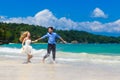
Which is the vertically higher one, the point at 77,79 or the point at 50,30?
the point at 50,30

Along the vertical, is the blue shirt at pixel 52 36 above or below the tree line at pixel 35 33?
below

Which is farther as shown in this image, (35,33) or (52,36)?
(35,33)

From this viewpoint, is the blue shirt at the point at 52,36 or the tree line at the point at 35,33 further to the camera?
the tree line at the point at 35,33

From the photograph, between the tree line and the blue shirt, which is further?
the tree line

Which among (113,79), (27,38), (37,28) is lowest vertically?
(113,79)

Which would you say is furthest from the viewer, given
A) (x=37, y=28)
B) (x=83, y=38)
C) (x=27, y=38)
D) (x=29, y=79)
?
(x=83, y=38)

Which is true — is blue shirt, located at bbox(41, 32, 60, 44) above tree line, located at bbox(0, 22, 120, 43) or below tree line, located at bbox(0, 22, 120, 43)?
below

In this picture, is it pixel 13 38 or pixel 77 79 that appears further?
pixel 13 38

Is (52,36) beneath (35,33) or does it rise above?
beneath

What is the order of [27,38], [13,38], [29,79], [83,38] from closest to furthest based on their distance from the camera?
[29,79], [27,38], [13,38], [83,38]

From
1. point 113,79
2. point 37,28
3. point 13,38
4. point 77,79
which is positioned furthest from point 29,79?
point 37,28

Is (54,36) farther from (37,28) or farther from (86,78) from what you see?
(37,28)

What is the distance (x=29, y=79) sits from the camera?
1103 cm

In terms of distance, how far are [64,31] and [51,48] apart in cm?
17194
